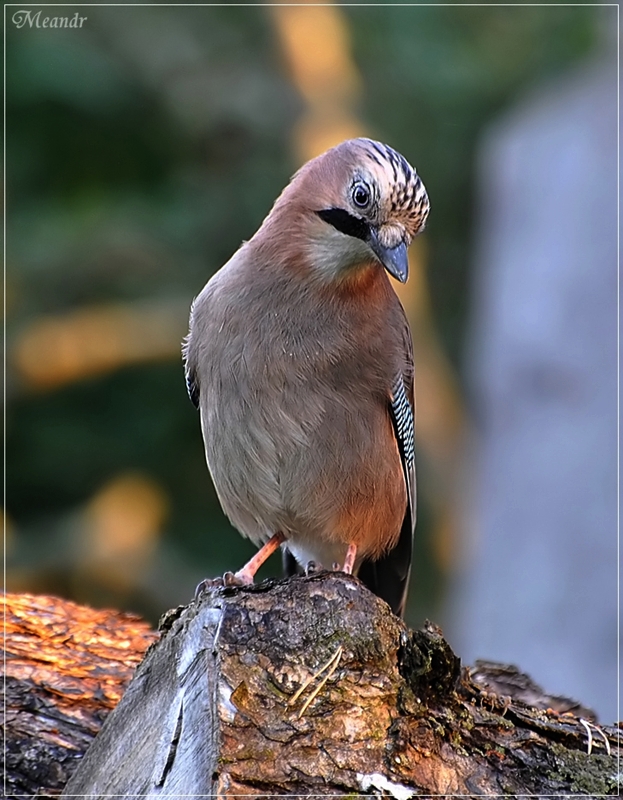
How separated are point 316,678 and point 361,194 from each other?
6.87 ft

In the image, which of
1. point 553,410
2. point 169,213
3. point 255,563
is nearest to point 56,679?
point 255,563

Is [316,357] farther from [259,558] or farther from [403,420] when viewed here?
[259,558]

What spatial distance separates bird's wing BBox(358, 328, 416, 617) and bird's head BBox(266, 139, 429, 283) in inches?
24.3

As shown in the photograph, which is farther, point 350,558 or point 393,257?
point 350,558

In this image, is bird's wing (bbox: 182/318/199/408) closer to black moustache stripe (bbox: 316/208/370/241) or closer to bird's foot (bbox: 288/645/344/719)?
black moustache stripe (bbox: 316/208/370/241)

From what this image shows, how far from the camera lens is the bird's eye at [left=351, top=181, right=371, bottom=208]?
15.3 feet

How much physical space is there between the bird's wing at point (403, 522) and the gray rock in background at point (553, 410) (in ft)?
11.2

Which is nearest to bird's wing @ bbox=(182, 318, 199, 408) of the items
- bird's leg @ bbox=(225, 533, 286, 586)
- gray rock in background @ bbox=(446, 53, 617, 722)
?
bird's leg @ bbox=(225, 533, 286, 586)

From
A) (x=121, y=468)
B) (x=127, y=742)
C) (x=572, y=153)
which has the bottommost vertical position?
(x=127, y=742)

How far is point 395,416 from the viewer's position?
5305 millimetres

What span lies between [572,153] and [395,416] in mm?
5890

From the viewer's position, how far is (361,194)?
4699 millimetres

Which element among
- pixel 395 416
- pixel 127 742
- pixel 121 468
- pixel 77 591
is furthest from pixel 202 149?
pixel 127 742

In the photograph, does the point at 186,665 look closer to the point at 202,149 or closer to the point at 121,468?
the point at 121,468
